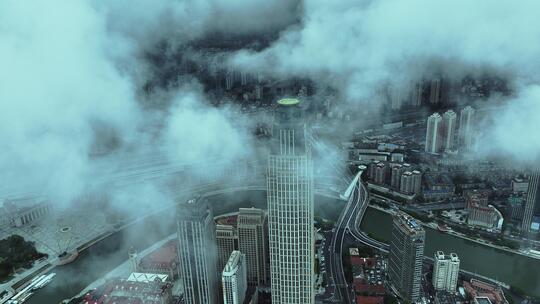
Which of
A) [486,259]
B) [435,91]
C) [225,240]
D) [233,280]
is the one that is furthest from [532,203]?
[233,280]

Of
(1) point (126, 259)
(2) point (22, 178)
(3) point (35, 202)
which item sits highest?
(2) point (22, 178)

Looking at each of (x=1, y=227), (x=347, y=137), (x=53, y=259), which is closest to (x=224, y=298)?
(x=53, y=259)

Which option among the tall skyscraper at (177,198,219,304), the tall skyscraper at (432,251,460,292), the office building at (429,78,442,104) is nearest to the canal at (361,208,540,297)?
the tall skyscraper at (432,251,460,292)

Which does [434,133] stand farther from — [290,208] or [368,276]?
[290,208]

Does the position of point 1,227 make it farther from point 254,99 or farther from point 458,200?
point 458,200

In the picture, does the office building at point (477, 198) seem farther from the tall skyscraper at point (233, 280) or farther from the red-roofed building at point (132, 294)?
the red-roofed building at point (132, 294)

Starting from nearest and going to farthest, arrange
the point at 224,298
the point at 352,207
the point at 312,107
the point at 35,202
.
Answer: the point at 224,298, the point at 35,202, the point at 352,207, the point at 312,107

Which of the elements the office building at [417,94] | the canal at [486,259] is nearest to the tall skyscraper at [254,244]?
the canal at [486,259]

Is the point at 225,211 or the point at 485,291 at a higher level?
the point at 225,211
